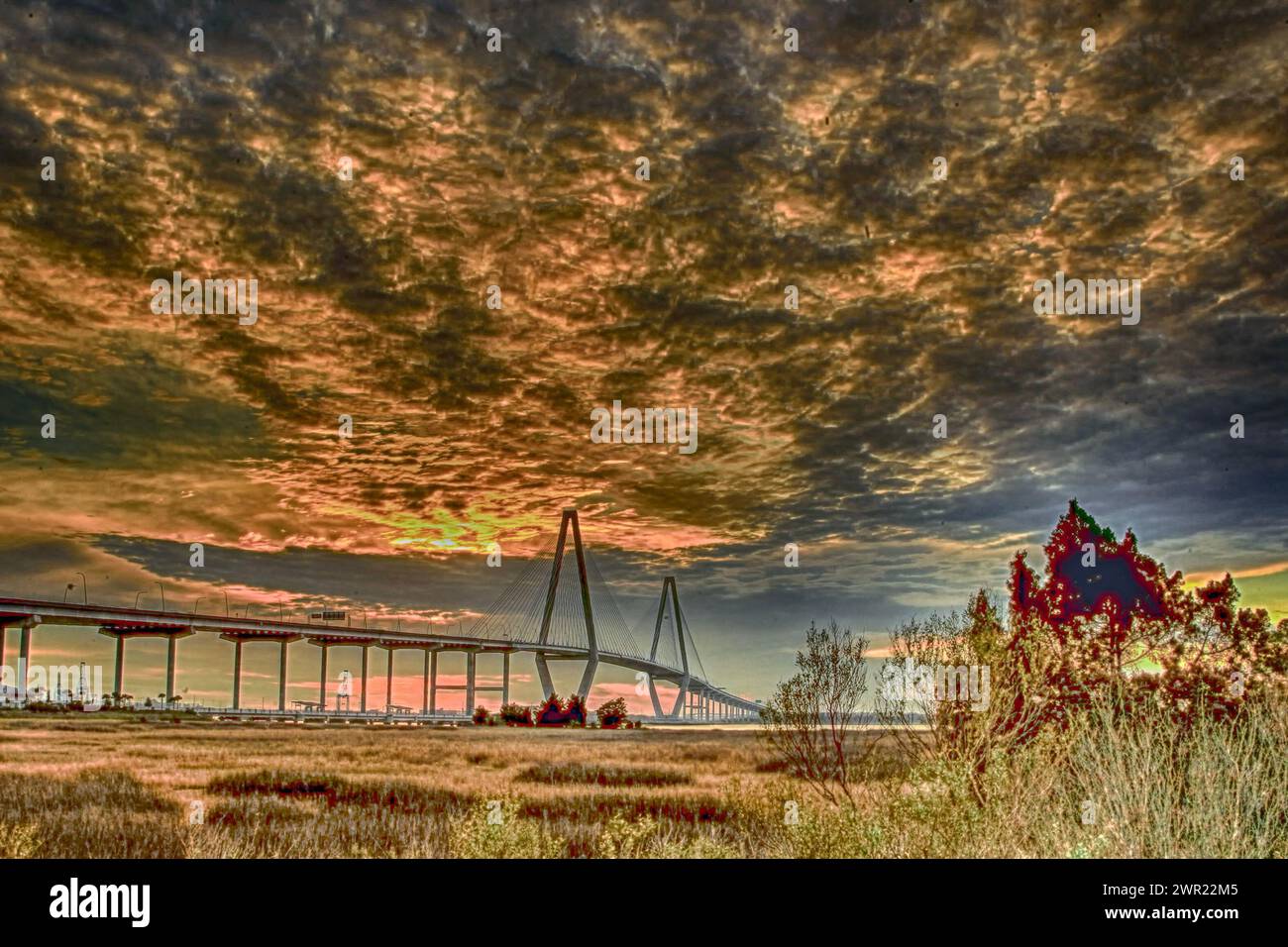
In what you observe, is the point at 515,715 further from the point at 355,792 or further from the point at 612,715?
the point at 355,792

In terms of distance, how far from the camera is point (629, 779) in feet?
118

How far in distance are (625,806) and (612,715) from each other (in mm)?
77825

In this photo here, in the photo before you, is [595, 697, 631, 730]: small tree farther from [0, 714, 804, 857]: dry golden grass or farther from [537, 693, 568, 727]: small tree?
[0, 714, 804, 857]: dry golden grass

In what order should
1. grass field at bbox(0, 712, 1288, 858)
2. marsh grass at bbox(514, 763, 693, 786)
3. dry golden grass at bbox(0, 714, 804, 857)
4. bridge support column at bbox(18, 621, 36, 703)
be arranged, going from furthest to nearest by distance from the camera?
1. bridge support column at bbox(18, 621, 36, 703)
2. marsh grass at bbox(514, 763, 693, 786)
3. dry golden grass at bbox(0, 714, 804, 857)
4. grass field at bbox(0, 712, 1288, 858)

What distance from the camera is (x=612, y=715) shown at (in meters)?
102

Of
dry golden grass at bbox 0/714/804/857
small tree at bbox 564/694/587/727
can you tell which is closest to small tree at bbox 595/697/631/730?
small tree at bbox 564/694/587/727

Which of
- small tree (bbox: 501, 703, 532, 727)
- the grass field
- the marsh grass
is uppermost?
the grass field

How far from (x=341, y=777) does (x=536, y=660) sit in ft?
220

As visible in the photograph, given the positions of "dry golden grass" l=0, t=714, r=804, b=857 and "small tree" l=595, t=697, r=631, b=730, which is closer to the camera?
"dry golden grass" l=0, t=714, r=804, b=857

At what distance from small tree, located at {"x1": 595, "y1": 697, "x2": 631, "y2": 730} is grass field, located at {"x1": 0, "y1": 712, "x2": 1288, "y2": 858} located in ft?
189

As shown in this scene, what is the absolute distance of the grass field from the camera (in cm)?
1381

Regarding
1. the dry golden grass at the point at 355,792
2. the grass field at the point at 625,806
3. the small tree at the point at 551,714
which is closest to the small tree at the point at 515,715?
the small tree at the point at 551,714

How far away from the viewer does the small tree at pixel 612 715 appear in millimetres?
101000
